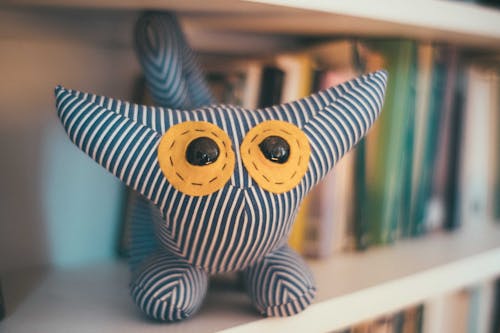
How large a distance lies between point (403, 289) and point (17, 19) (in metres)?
0.59

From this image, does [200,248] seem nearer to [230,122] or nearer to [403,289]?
[230,122]

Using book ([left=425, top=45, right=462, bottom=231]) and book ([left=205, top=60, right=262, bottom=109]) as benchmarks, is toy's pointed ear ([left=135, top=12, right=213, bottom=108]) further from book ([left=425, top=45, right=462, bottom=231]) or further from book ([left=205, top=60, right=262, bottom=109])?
book ([left=425, top=45, right=462, bottom=231])

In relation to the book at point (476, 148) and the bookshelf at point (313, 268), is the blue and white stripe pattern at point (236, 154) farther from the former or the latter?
the book at point (476, 148)

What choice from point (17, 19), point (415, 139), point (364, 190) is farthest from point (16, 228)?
point (415, 139)

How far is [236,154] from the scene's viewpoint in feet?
1.33

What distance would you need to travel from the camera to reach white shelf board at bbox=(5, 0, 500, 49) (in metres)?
0.46

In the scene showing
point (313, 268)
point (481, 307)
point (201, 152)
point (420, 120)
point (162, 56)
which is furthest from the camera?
point (481, 307)

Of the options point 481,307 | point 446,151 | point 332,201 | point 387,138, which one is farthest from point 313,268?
point 481,307

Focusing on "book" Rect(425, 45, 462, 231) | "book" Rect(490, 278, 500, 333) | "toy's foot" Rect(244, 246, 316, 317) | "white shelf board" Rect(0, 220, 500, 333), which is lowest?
"book" Rect(490, 278, 500, 333)

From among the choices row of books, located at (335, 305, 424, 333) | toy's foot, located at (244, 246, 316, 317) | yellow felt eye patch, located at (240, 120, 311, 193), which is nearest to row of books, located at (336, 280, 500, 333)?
row of books, located at (335, 305, 424, 333)

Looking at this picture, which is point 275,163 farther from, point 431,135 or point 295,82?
point 431,135

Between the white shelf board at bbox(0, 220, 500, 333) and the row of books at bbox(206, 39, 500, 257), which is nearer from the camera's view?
the white shelf board at bbox(0, 220, 500, 333)

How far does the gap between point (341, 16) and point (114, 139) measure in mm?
284

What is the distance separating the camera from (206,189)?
0.39 metres
